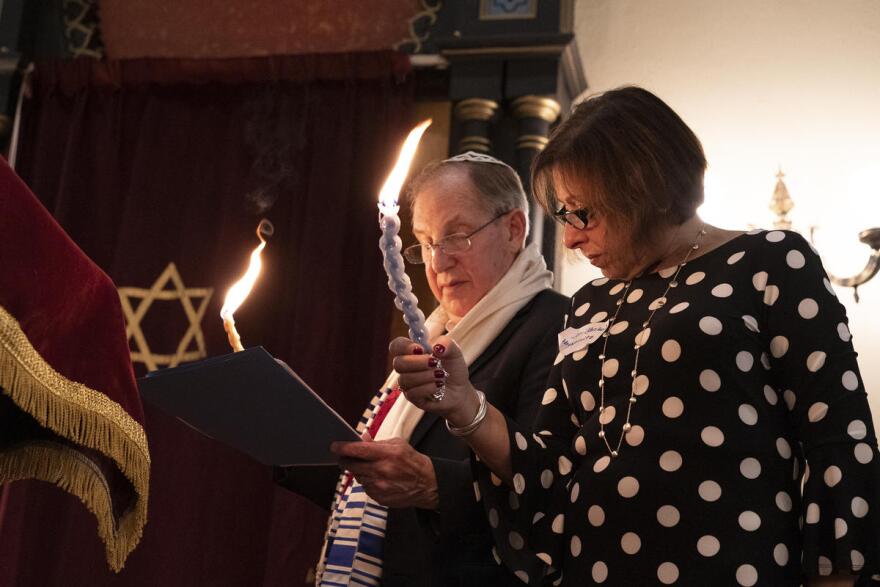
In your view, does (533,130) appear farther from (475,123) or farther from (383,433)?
(383,433)

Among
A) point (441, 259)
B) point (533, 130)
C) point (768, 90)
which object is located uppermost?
point (768, 90)

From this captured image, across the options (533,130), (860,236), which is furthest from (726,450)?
(533,130)

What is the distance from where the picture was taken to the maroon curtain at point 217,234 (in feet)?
10.5

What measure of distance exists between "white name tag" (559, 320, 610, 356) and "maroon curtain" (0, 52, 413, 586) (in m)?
1.56

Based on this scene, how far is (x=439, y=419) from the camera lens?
6.74ft

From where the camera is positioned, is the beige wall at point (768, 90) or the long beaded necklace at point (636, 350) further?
the beige wall at point (768, 90)

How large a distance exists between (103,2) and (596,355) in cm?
300

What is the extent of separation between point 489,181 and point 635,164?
749 mm

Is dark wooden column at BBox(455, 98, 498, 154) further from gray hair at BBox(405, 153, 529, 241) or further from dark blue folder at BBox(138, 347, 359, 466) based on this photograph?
dark blue folder at BBox(138, 347, 359, 466)

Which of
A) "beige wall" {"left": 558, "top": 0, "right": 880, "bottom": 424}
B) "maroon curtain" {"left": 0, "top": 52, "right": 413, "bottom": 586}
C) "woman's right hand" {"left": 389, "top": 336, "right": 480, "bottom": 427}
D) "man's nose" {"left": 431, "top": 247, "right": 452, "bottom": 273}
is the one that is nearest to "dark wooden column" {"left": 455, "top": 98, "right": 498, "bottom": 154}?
"maroon curtain" {"left": 0, "top": 52, "right": 413, "bottom": 586}

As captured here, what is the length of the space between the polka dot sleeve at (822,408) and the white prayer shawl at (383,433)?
2.41ft

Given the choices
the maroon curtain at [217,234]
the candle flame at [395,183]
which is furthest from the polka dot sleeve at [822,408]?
the maroon curtain at [217,234]

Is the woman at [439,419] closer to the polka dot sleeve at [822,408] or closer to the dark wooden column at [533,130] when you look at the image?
the polka dot sleeve at [822,408]

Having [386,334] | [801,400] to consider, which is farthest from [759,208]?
[801,400]
